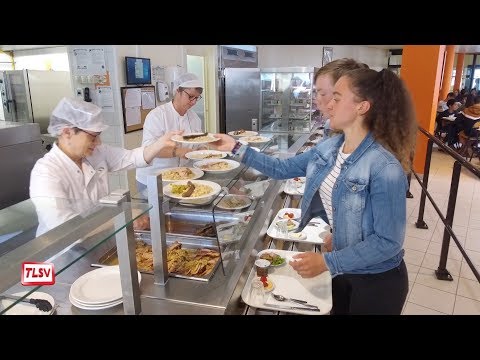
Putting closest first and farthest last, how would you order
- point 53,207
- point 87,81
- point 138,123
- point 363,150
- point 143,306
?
point 53,207 < point 143,306 < point 363,150 < point 87,81 < point 138,123

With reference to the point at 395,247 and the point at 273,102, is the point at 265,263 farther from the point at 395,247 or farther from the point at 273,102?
the point at 273,102

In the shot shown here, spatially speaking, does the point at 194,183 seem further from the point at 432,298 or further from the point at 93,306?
the point at 432,298

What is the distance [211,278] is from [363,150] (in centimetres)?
89

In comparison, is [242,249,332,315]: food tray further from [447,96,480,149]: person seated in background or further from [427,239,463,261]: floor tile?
[447,96,480,149]: person seated in background

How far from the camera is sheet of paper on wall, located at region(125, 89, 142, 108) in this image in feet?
14.9

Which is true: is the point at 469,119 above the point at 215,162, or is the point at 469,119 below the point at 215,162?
below

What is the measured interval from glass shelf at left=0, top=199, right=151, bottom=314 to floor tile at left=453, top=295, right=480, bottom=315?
3.21m

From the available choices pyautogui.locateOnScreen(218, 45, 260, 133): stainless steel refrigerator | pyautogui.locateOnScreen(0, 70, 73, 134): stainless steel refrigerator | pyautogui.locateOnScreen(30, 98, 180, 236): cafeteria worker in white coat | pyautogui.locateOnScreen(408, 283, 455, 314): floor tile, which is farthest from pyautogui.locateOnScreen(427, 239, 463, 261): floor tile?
pyautogui.locateOnScreen(0, 70, 73, 134): stainless steel refrigerator

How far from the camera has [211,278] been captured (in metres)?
1.59

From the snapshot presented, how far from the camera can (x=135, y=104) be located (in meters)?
4.70

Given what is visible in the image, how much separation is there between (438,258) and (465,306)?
3.17 feet

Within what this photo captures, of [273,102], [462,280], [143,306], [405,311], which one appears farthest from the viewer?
[273,102]

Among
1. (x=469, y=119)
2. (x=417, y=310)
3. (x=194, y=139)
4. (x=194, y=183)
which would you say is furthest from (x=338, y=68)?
(x=469, y=119)
